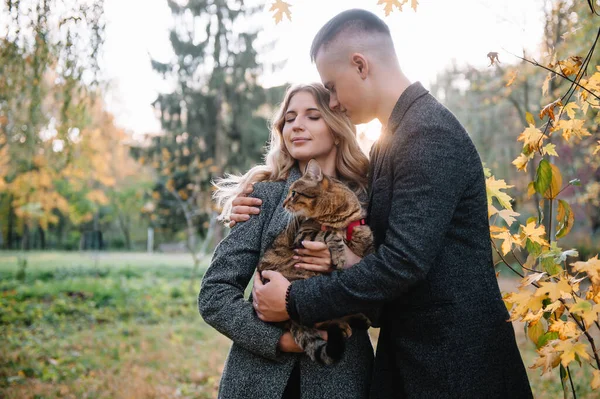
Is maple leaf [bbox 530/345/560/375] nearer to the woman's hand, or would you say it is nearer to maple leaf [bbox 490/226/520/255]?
maple leaf [bbox 490/226/520/255]

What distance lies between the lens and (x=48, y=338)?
7.43 m

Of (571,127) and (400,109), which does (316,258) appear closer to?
(400,109)

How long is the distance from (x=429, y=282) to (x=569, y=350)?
50cm

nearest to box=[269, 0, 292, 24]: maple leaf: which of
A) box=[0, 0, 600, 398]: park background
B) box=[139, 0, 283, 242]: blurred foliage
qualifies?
box=[0, 0, 600, 398]: park background

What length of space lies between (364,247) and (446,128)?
0.67m

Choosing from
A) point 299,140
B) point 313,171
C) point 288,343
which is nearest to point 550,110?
point 313,171

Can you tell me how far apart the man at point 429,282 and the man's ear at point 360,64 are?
7.4 inches

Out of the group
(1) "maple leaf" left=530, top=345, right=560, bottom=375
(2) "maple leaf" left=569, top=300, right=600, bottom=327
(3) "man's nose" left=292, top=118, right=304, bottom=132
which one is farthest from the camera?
(3) "man's nose" left=292, top=118, right=304, bottom=132

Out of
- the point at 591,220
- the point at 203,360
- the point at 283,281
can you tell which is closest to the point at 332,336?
the point at 283,281

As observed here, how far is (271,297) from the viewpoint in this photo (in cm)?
184

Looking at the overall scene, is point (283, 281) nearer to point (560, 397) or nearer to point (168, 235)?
point (560, 397)

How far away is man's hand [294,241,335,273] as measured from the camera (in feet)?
6.55

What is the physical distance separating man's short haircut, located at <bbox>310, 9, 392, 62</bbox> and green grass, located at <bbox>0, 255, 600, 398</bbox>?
441 cm

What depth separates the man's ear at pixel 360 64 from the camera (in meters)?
1.84
